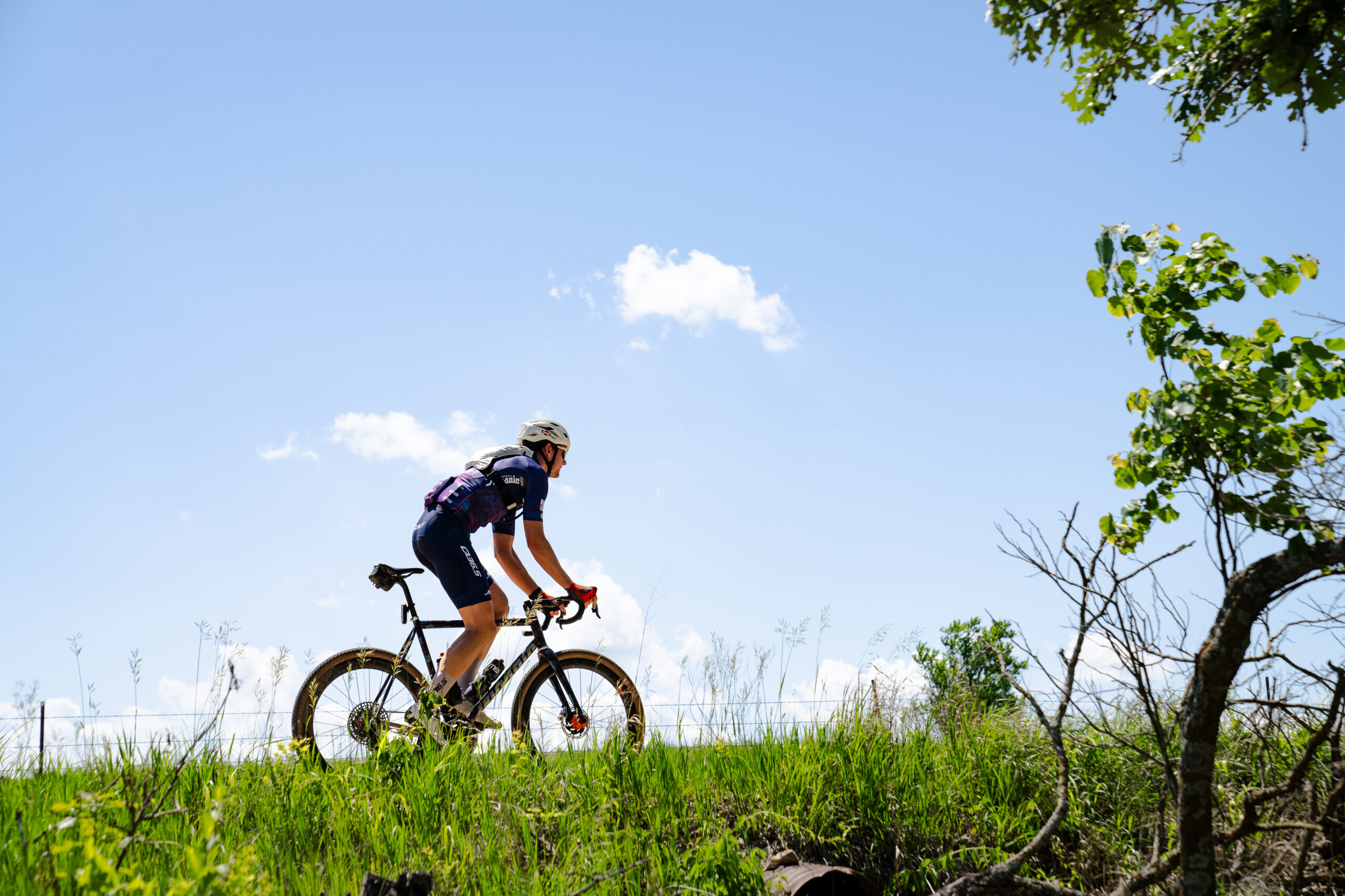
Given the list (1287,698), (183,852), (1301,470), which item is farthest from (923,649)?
(183,852)

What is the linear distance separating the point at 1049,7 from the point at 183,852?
6.34 meters

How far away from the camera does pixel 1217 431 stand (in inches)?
164

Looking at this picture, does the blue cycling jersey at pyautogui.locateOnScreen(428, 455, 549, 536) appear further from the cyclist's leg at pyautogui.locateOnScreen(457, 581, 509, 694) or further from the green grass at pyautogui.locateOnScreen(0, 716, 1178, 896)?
the green grass at pyautogui.locateOnScreen(0, 716, 1178, 896)

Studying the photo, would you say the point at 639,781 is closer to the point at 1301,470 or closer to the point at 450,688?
the point at 450,688

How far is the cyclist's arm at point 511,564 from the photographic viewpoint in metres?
6.70

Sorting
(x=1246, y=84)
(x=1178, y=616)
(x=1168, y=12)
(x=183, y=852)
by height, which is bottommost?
(x=183, y=852)

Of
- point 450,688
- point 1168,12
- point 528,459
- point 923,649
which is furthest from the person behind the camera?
point 923,649

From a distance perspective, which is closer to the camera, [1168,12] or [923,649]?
[1168,12]

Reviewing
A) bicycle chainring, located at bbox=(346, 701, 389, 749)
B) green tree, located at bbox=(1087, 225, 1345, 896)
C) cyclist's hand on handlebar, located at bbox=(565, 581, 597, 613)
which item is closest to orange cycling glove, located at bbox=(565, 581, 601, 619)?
cyclist's hand on handlebar, located at bbox=(565, 581, 597, 613)

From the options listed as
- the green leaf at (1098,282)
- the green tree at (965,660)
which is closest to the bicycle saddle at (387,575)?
the green leaf at (1098,282)

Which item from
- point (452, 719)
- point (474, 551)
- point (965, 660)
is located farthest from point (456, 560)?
point (965, 660)

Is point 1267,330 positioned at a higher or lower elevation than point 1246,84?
lower

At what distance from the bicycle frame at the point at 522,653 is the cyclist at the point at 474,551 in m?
0.10

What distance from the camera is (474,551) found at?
6.72 m
